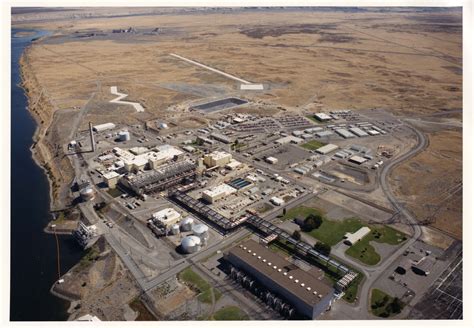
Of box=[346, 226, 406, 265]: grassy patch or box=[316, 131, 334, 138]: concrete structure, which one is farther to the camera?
box=[316, 131, 334, 138]: concrete structure

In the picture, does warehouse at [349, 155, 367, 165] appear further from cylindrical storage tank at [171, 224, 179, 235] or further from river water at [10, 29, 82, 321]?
river water at [10, 29, 82, 321]

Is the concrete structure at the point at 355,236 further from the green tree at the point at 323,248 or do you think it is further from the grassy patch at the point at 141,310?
the grassy patch at the point at 141,310

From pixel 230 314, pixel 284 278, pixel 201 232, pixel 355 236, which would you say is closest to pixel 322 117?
pixel 355 236

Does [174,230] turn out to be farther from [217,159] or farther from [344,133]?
[344,133]

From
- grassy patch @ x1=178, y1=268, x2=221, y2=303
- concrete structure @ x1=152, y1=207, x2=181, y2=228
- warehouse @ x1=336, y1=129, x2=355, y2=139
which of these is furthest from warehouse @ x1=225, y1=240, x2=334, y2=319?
warehouse @ x1=336, y1=129, x2=355, y2=139

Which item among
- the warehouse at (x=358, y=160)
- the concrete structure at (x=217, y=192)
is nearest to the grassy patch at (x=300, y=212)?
the concrete structure at (x=217, y=192)
